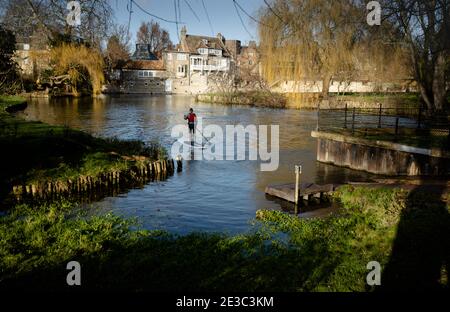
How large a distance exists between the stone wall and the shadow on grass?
566 centimetres

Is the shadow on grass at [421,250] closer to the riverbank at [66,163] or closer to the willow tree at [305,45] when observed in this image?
the riverbank at [66,163]

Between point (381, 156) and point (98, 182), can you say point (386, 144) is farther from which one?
point (98, 182)

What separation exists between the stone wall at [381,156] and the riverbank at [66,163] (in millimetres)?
8249

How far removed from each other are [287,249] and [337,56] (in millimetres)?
33668

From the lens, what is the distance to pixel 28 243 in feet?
29.0

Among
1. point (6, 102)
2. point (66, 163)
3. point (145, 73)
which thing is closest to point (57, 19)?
point (66, 163)

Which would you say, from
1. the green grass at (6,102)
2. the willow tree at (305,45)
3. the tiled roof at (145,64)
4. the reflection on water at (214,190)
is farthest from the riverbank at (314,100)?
the green grass at (6,102)

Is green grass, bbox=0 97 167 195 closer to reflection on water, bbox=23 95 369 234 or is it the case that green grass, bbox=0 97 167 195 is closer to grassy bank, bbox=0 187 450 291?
reflection on water, bbox=23 95 369 234

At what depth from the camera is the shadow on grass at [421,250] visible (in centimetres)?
682

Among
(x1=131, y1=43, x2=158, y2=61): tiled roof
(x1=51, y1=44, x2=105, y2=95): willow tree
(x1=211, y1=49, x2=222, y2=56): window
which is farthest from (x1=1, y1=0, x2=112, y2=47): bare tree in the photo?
(x1=131, y1=43, x2=158, y2=61): tiled roof

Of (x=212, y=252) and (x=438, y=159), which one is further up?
(x=438, y=159)
